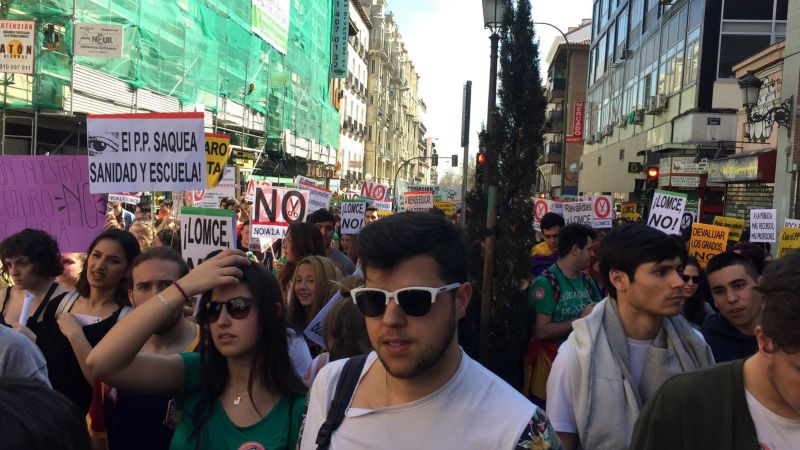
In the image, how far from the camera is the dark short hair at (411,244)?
1910 mm

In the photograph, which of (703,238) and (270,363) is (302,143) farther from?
(270,363)

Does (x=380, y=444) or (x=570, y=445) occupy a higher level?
(x=380, y=444)

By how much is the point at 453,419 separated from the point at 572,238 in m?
3.61

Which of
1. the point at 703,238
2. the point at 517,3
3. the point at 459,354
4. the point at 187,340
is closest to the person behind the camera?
the point at 459,354

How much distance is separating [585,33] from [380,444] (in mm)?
73149

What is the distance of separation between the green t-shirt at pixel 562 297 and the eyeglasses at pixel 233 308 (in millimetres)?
3042

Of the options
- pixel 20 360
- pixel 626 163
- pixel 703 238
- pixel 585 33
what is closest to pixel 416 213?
pixel 20 360

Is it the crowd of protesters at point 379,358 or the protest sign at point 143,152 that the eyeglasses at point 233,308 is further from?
the protest sign at point 143,152

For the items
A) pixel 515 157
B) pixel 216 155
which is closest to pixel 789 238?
pixel 515 157

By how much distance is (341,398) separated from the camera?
1.99 meters

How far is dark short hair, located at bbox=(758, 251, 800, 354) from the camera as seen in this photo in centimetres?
185

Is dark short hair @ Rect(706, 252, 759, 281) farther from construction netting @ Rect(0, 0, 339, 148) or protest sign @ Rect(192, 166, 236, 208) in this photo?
construction netting @ Rect(0, 0, 339, 148)

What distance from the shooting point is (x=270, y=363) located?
9.07 ft

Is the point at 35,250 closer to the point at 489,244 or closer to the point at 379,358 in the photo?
the point at 379,358
